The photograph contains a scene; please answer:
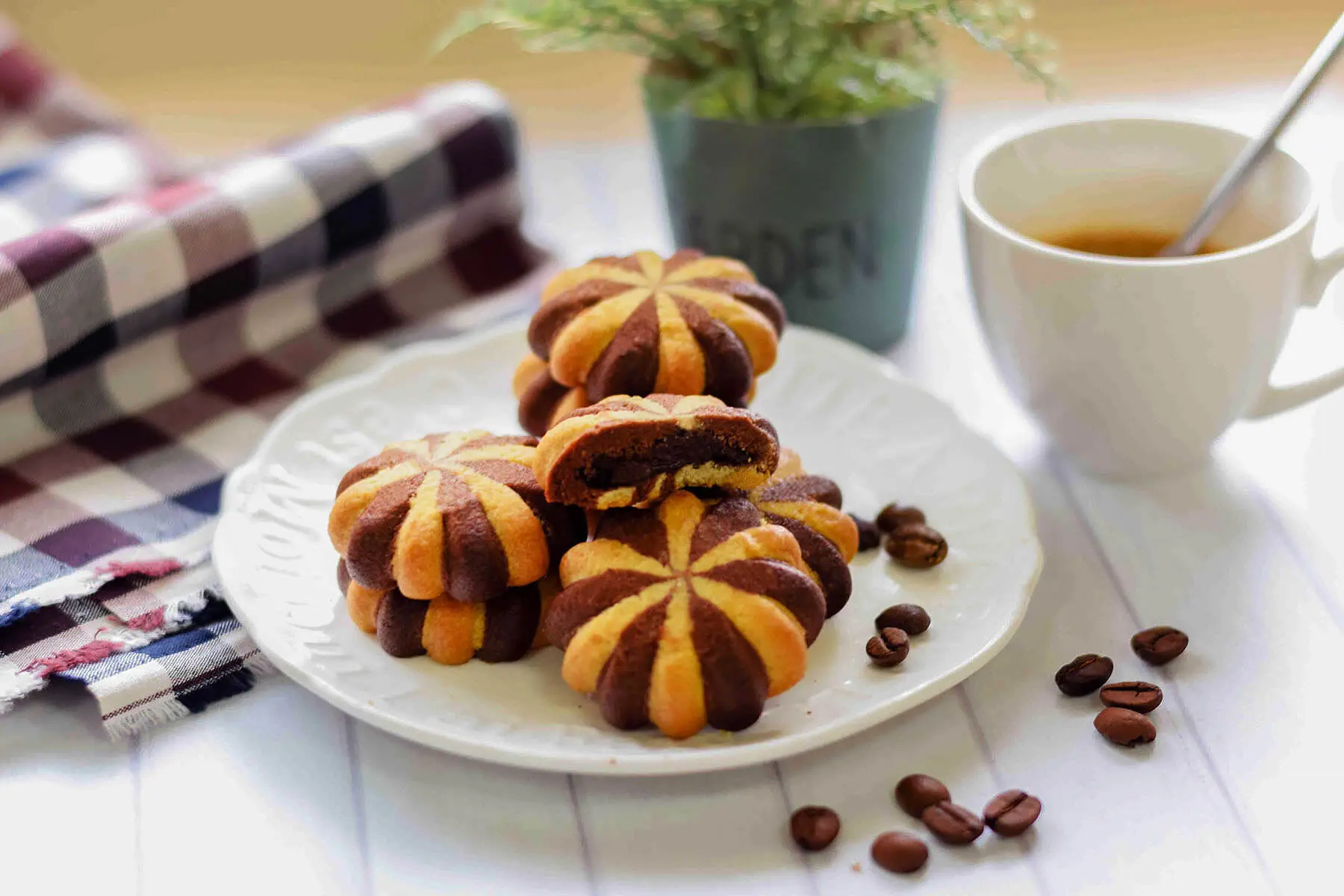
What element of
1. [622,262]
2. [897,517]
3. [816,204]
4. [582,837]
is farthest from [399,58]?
[582,837]

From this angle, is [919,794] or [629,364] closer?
[919,794]

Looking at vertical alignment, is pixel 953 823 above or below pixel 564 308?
below

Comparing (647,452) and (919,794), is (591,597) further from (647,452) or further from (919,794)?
(919,794)

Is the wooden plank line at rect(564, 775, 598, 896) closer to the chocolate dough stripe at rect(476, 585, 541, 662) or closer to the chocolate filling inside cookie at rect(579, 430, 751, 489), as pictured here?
the chocolate dough stripe at rect(476, 585, 541, 662)

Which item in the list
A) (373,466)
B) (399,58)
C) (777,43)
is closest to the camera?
(373,466)

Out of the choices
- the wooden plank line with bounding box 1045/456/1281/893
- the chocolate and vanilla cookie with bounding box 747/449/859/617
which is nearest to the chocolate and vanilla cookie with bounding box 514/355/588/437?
the chocolate and vanilla cookie with bounding box 747/449/859/617

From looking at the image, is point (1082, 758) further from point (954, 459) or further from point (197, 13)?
point (197, 13)

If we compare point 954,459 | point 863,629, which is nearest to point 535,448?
point 863,629
